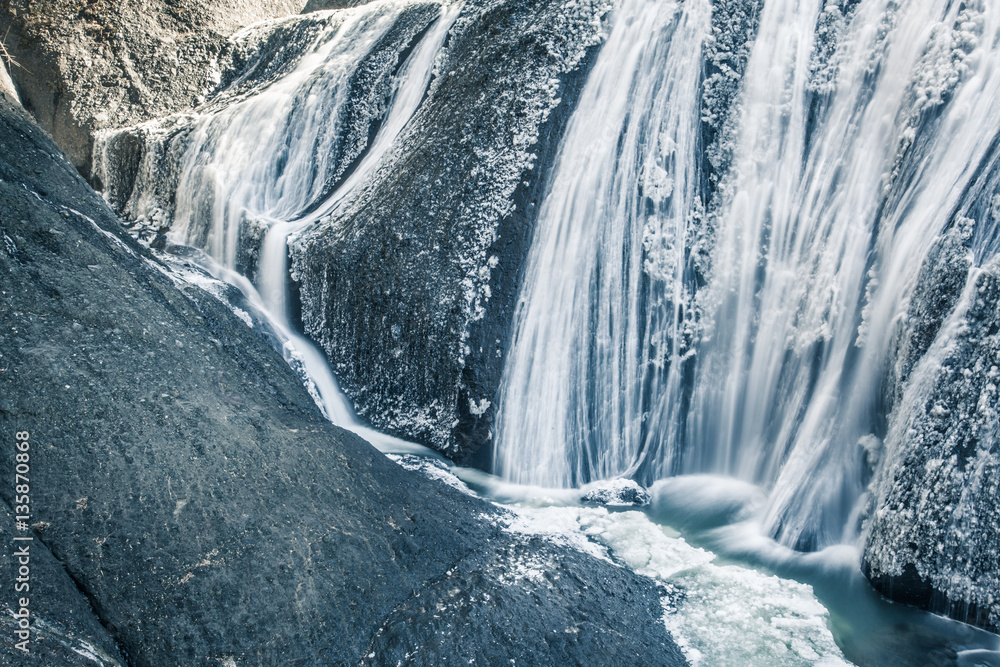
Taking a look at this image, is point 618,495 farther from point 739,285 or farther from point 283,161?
point 283,161

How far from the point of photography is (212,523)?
274 cm

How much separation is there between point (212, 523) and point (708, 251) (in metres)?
3.27

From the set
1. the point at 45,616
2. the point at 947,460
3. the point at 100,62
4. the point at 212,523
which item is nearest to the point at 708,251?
the point at 947,460

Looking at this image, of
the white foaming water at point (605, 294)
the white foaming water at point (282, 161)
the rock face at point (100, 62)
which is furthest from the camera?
the rock face at point (100, 62)

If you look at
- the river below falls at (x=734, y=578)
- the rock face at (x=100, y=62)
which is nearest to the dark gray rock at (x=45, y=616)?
the river below falls at (x=734, y=578)

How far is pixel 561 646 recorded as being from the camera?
111 inches

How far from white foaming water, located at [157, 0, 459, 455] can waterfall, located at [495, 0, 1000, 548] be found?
1.84 meters

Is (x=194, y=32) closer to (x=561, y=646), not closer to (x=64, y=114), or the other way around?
(x=64, y=114)

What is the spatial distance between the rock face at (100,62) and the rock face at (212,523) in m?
5.42

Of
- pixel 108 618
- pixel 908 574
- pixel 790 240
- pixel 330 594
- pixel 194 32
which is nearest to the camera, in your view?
pixel 108 618

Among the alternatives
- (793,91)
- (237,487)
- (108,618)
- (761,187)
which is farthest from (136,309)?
(793,91)

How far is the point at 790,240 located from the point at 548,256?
1.50 m

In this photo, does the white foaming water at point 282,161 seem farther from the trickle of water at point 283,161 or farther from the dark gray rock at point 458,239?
the dark gray rock at point 458,239

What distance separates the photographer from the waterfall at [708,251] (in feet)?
13.2
